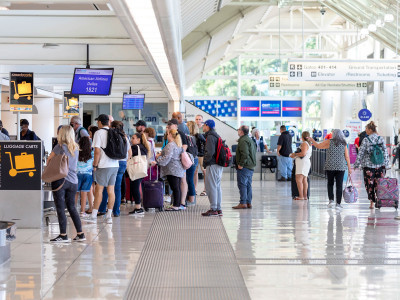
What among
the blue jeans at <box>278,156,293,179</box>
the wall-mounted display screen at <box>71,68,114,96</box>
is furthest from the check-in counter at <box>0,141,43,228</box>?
the blue jeans at <box>278,156,293,179</box>

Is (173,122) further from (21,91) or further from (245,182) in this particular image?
(21,91)

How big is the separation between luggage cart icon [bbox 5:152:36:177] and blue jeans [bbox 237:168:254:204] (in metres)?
4.06

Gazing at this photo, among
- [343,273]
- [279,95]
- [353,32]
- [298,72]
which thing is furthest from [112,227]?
[279,95]

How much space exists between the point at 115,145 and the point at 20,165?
4.44 feet

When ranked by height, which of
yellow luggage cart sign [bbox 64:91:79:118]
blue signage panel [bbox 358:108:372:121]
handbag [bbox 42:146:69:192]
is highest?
yellow luggage cart sign [bbox 64:91:79:118]

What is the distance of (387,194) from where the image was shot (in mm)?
12297

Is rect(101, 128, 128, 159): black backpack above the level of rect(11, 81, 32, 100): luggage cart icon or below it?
below

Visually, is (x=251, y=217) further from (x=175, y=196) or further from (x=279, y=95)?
(x=279, y=95)

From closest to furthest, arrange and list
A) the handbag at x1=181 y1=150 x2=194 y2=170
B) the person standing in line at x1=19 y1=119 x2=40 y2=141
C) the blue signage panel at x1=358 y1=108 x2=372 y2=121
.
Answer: the handbag at x1=181 y1=150 x2=194 y2=170
the person standing in line at x1=19 y1=119 x2=40 y2=141
the blue signage panel at x1=358 y1=108 x2=372 y2=121

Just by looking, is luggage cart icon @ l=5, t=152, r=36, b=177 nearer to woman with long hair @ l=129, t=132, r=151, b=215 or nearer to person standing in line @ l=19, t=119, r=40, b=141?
woman with long hair @ l=129, t=132, r=151, b=215

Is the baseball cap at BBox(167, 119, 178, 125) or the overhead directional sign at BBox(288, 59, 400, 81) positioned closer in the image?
the baseball cap at BBox(167, 119, 178, 125)

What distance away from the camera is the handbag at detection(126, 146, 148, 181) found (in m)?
11.4

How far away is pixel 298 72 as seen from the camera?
21.1m

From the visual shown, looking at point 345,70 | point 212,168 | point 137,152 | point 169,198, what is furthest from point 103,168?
point 345,70
